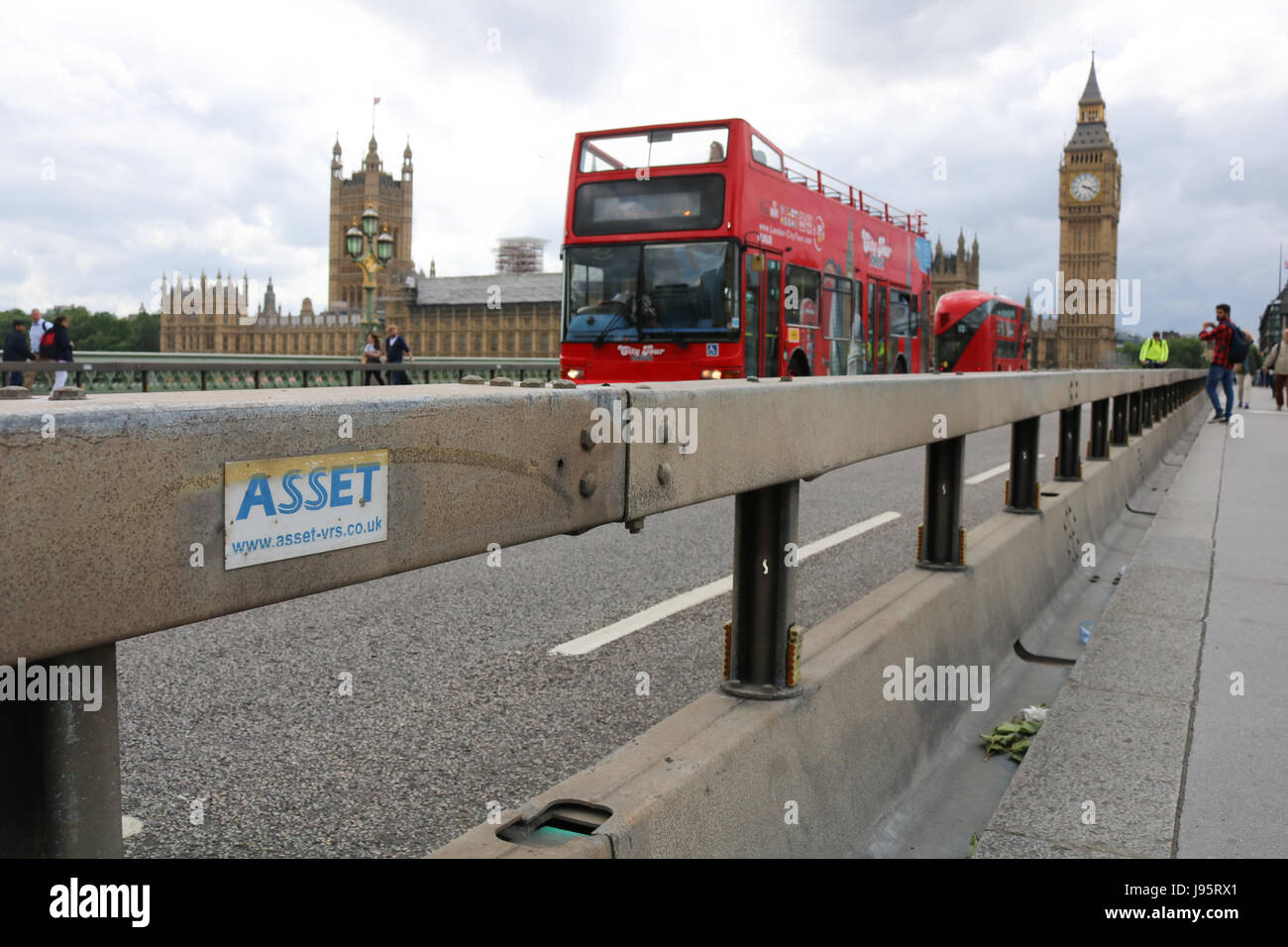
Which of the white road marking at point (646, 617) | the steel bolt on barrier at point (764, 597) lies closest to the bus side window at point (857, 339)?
the white road marking at point (646, 617)

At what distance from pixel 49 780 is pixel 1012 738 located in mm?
3575

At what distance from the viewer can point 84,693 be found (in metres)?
1.44

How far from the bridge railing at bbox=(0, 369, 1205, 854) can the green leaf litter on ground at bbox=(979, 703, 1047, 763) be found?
76.7 inches

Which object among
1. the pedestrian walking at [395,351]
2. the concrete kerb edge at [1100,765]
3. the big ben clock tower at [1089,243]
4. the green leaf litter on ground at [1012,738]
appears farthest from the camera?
the big ben clock tower at [1089,243]

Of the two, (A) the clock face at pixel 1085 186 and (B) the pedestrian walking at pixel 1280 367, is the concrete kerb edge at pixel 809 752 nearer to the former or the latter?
(B) the pedestrian walking at pixel 1280 367

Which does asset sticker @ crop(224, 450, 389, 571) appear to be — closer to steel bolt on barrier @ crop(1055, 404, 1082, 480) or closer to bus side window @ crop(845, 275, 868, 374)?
steel bolt on barrier @ crop(1055, 404, 1082, 480)

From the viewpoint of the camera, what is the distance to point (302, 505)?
57.4 inches

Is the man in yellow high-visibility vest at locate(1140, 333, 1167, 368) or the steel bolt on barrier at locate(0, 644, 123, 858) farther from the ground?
the man in yellow high-visibility vest at locate(1140, 333, 1167, 368)

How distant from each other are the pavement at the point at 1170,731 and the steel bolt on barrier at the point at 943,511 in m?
0.66

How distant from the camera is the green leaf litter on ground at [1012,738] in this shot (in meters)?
4.18

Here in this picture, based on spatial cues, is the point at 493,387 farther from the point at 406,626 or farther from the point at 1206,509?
the point at 1206,509

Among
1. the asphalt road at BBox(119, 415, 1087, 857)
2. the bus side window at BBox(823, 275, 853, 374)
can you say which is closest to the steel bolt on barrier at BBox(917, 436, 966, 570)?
the asphalt road at BBox(119, 415, 1087, 857)

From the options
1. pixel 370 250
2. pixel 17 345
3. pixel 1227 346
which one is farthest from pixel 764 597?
pixel 370 250

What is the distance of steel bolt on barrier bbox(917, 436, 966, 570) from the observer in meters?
4.86
